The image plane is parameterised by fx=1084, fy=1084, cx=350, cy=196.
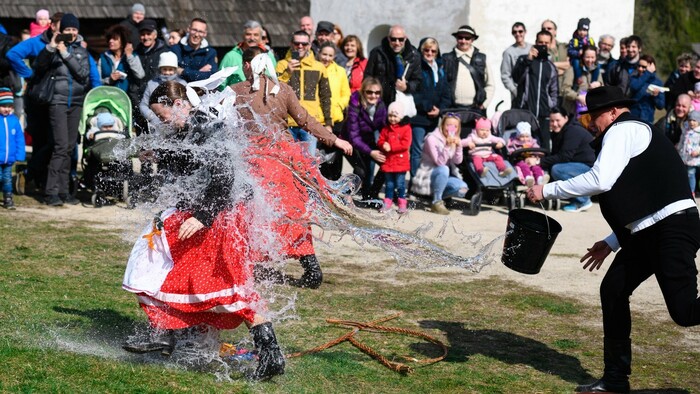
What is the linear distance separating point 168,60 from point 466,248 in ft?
13.6

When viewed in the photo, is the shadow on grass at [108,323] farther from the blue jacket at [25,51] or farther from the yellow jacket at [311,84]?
the blue jacket at [25,51]

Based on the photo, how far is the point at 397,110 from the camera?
13414 mm

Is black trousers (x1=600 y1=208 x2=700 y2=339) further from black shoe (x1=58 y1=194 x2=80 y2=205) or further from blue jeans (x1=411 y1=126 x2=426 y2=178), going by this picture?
black shoe (x1=58 y1=194 x2=80 y2=205)

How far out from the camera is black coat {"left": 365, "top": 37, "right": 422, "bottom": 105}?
47.5 ft

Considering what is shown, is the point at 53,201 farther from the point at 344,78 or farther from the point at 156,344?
the point at 156,344

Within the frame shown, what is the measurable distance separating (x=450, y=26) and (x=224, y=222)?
15.0 metres

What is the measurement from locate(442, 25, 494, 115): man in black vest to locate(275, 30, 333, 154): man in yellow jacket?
94.3 inches

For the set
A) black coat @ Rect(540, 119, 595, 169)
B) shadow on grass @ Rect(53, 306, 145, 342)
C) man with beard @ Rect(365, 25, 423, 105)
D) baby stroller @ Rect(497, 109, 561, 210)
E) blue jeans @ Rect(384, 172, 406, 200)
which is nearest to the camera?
shadow on grass @ Rect(53, 306, 145, 342)

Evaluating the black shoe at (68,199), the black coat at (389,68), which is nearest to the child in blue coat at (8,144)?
the black shoe at (68,199)

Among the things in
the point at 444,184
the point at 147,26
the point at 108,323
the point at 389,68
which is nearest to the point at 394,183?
the point at 444,184

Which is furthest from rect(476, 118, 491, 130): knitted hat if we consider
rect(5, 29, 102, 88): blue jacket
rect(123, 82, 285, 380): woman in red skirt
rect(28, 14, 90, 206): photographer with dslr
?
rect(123, 82, 285, 380): woman in red skirt

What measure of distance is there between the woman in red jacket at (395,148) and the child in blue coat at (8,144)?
4367mm

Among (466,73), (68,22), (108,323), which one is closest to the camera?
(108,323)

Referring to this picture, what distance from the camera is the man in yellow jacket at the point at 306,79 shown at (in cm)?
1310
